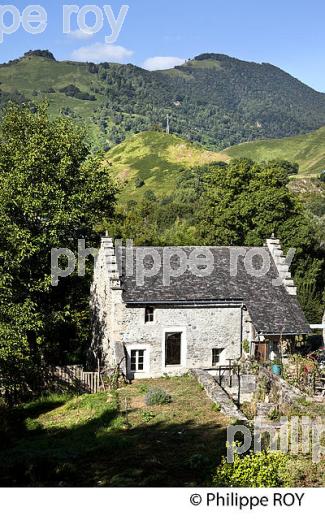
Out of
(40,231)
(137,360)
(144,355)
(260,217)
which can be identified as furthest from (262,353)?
(260,217)

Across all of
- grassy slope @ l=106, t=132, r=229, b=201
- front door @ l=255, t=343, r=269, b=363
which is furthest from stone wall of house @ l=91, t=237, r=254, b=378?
grassy slope @ l=106, t=132, r=229, b=201

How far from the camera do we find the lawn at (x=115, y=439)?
15.5 meters

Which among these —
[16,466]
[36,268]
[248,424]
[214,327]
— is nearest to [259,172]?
[214,327]

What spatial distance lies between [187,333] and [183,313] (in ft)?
3.71

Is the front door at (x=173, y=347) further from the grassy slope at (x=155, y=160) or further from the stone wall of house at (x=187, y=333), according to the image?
the grassy slope at (x=155, y=160)

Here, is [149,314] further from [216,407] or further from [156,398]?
[216,407]

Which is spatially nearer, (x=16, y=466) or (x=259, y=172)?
(x=16, y=466)

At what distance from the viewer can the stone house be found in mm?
30391

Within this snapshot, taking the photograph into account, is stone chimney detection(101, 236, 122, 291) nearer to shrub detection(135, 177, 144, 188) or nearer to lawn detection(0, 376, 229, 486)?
lawn detection(0, 376, 229, 486)

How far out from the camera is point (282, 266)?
112ft

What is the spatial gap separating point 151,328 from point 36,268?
7.01 m

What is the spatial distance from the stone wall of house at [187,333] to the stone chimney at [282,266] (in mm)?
3714

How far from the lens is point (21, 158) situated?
29875 millimetres
